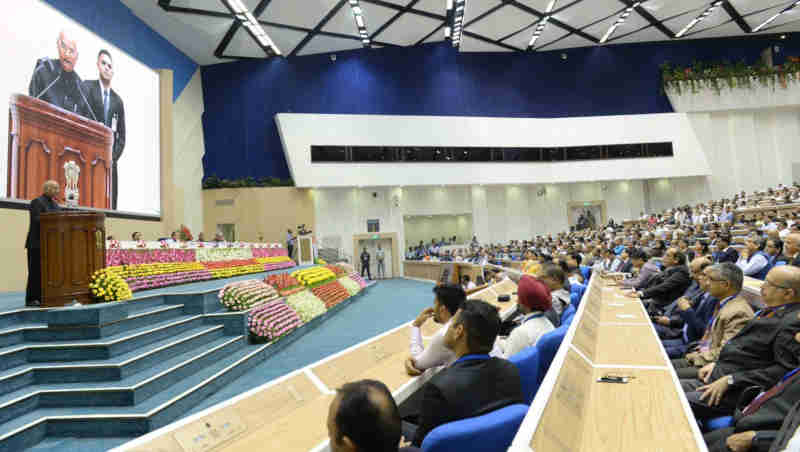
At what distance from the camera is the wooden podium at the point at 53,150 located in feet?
26.7

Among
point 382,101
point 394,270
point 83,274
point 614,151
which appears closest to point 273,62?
point 382,101

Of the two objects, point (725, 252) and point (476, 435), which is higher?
point (725, 252)

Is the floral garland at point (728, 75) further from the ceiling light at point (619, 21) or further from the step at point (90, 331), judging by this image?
the step at point (90, 331)

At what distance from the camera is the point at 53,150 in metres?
8.92

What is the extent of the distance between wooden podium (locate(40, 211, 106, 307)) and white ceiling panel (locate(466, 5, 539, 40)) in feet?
57.1

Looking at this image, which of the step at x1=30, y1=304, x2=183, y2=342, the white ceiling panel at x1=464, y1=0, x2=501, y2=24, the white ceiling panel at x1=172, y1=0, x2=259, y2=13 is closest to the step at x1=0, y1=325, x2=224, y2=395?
the step at x1=30, y1=304, x2=183, y2=342

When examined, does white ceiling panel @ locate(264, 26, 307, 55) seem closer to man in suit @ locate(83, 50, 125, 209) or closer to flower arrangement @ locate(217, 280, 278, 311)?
man in suit @ locate(83, 50, 125, 209)

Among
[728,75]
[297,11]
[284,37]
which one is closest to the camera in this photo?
[297,11]

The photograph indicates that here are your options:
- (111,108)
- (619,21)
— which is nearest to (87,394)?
(111,108)

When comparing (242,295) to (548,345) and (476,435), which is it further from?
(476,435)

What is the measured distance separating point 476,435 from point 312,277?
29.8ft

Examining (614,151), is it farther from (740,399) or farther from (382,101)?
(740,399)

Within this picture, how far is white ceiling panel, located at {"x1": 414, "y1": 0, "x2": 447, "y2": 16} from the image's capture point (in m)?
17.5

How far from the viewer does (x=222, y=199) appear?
64.0 ft
